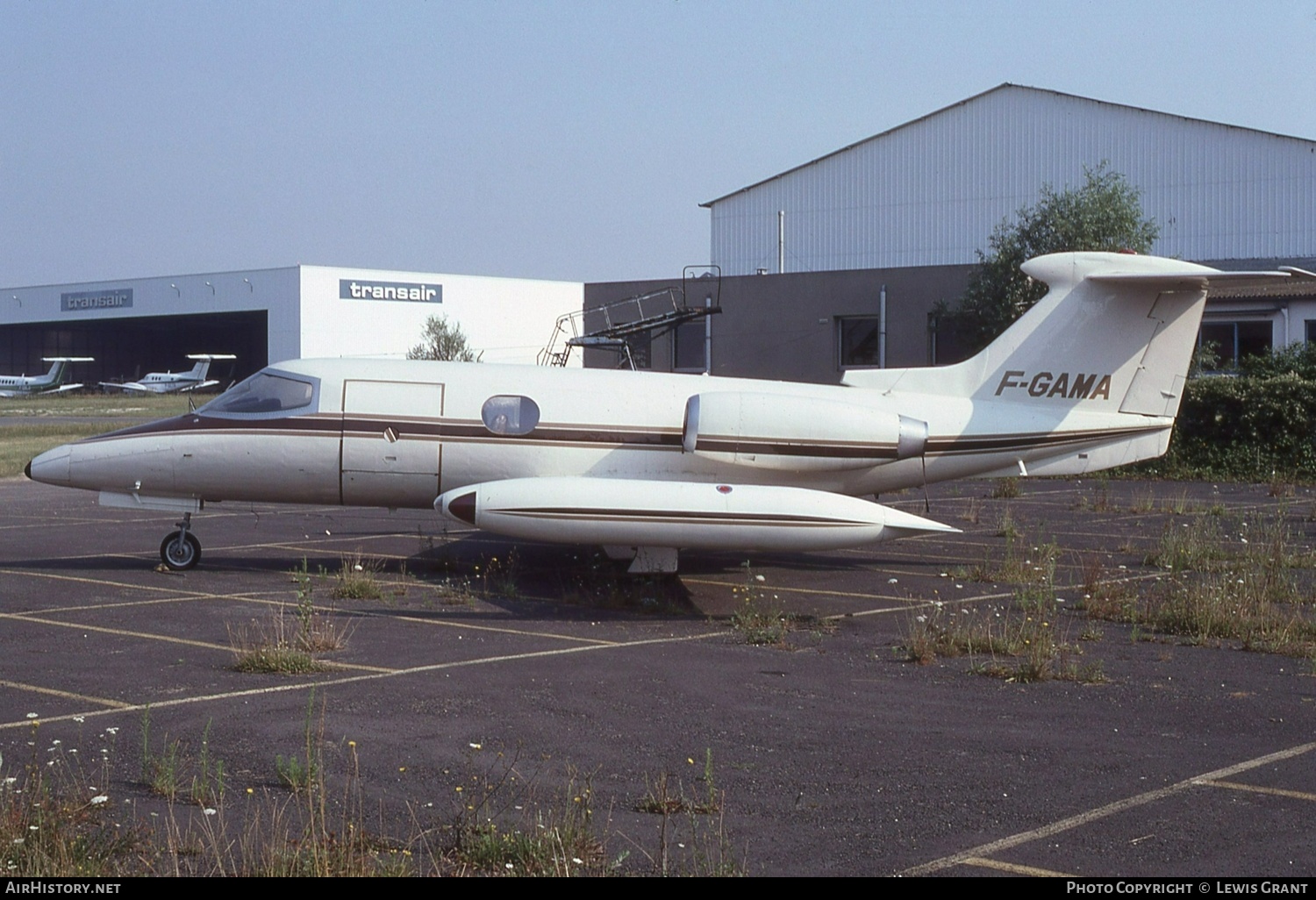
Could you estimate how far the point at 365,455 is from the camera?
16.0 metres

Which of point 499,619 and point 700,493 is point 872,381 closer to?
point 700,493

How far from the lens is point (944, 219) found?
181ft

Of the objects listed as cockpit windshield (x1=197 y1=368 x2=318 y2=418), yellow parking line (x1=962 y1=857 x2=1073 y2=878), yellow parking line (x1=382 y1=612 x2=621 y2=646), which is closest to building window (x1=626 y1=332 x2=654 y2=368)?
cockpit windshield (x1=197 y1=368 x2=318 y2=418)

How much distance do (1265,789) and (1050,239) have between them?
113 ft

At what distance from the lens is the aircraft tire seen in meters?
16.2

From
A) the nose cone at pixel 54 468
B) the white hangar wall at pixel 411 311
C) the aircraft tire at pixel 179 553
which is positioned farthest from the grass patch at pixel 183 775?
the white hangar wall at pixel 411 311

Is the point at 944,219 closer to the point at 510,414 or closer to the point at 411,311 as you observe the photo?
the point at 411,311

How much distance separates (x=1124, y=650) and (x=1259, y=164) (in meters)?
42.6

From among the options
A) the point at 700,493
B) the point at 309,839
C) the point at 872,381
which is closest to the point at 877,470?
the point at 872,381

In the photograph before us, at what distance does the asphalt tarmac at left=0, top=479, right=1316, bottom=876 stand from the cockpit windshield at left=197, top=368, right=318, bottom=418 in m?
1.91

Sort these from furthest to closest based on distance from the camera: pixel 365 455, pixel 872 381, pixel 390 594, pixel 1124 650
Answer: pixel 872 381 < pixel 365 455 < pixel 390 594 < pixel 1124 650

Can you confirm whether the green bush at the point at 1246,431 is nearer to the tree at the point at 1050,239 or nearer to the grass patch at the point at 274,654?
the tree at the point at 1050,239

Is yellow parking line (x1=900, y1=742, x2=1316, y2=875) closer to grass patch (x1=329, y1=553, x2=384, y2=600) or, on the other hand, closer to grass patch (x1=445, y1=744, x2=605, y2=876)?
grass patch (x1=445, y1=744, x2=605, y2=876)

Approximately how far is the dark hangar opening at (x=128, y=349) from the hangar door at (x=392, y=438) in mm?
85448
